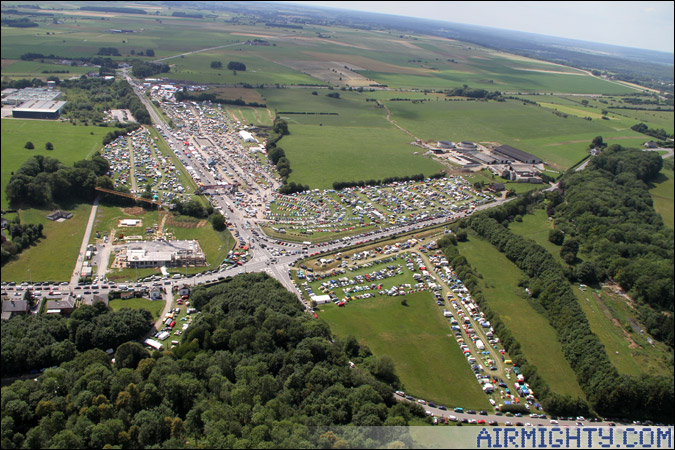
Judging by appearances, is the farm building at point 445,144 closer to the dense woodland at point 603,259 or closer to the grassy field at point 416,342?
the dense woodland at point 603,259

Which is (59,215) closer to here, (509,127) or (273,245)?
(273,245)

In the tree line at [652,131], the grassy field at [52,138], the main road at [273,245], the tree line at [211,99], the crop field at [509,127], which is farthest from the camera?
the tree line at [211,99]

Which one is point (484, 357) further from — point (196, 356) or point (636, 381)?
point (196, 356)

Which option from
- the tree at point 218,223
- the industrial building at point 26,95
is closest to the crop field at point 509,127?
the tree at point 218,223

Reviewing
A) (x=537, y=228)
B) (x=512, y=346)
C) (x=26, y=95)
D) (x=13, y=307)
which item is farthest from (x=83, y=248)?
(x=26, y=95)

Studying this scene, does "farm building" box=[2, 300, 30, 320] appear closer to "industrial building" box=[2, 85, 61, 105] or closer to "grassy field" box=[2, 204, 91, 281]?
"grassy field" box=[2, 204, 91, 281]

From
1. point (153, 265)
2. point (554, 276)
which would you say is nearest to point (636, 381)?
point (554, 276)

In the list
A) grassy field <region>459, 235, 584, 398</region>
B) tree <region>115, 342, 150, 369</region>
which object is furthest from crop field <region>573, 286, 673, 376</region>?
tree <region>115, 342, 150, 369</region>
